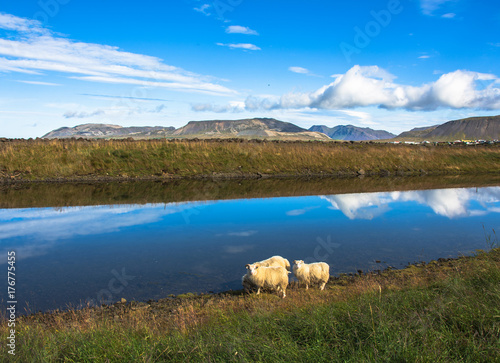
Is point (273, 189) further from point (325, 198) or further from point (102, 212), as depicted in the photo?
point (102, 212)

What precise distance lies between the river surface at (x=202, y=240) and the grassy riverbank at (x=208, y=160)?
14152mm

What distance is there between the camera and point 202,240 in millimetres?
17359

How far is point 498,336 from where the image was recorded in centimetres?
547

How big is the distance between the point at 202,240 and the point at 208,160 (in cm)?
2749

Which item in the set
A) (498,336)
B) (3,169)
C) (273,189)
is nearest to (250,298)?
(498,336)

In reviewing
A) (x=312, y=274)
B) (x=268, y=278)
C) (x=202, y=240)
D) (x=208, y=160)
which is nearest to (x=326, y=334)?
(x=268, y=278)

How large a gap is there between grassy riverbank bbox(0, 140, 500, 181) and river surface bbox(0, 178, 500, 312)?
14.2m

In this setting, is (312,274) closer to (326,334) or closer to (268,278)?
(268,278)

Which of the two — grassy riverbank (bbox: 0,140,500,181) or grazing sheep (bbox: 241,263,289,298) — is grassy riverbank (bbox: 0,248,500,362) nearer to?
grazing sheep (bbox: 241,263,289,298)

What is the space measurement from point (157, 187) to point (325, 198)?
15351mm

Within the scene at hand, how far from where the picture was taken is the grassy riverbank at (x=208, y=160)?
38.0 meters

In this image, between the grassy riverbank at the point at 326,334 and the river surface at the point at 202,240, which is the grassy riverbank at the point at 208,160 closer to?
the river surface at the point at 202,240

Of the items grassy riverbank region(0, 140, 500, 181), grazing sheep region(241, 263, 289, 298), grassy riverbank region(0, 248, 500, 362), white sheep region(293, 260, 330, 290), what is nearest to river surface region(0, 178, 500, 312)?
grazing sheep region(241, 263, 289, 298)

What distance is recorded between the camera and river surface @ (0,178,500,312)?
12078 mm
